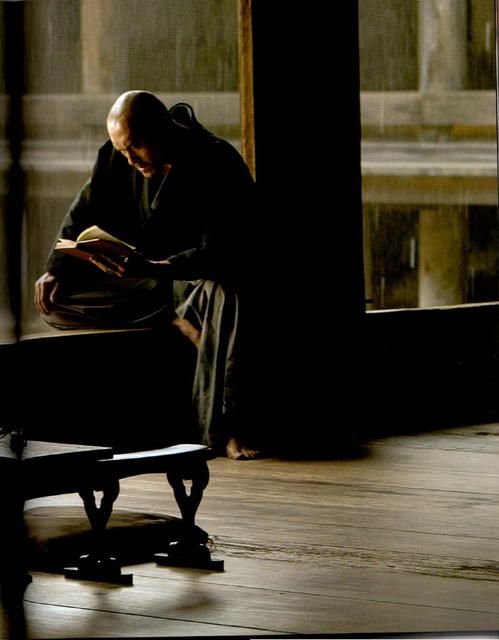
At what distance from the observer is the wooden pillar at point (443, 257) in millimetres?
6684

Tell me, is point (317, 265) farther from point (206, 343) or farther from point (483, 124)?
point (483, 124)

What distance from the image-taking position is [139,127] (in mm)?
5195

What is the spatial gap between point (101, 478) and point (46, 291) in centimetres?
217

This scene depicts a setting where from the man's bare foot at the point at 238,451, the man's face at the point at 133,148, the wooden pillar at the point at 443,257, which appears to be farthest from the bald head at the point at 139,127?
the wooden pillar at the point at 443,257

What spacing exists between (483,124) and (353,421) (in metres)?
1.71

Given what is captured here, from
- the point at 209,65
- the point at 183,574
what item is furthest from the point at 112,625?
the point at 209,65

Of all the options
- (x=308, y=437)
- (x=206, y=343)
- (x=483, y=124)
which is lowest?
(x=308, y=437)

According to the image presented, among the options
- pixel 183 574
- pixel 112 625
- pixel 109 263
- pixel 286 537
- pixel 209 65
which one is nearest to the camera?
pixel 112 625

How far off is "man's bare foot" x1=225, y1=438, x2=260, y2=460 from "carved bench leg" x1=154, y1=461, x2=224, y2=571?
1659 mm

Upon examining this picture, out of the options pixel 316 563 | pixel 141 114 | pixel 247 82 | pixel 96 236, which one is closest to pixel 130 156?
pixel 141 114

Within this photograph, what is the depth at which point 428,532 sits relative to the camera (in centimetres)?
379

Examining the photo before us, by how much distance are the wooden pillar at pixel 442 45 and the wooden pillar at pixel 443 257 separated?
545 millimetres

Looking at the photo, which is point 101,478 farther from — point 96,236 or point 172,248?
point 172,248

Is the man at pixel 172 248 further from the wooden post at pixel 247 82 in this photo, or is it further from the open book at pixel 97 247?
the wooden post at pixel 247 82
